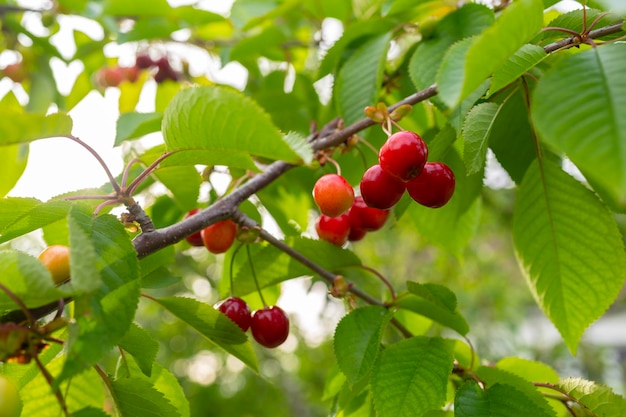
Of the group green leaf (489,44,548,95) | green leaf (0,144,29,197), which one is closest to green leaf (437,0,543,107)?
green leaf (489,44,548,95)

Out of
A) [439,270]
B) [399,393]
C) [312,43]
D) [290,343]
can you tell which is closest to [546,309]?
[399,393]

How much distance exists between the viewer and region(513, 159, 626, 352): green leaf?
3.21ft

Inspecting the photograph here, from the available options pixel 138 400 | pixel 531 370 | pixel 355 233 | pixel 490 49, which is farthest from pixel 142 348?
pixel 531 370

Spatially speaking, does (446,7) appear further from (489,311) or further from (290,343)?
(290,343)

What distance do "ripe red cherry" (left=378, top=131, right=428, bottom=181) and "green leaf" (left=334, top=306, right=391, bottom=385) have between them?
300 millimetres

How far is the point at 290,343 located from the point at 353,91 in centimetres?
642

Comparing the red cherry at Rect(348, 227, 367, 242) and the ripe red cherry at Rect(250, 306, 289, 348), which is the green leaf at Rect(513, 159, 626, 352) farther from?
the ripe red cherry at Rect(250, 306, 289, 348)

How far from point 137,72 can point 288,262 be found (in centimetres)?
167

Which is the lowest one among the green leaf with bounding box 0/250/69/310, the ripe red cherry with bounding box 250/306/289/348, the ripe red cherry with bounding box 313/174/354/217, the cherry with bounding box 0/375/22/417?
the ripe red cherry with bounding box 250/306/289/348

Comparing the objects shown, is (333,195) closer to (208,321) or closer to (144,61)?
(208,321)

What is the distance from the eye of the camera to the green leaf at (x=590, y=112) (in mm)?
531

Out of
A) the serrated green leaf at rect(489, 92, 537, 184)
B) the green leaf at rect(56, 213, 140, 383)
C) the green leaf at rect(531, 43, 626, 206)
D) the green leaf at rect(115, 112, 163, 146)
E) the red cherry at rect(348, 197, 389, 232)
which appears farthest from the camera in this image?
the green leaf at rect(115, 112, 163, 146)

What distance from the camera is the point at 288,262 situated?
1.25m

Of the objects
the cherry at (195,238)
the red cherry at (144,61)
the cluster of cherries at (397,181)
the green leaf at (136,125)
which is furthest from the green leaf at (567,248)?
the red cherry at (144,61)
